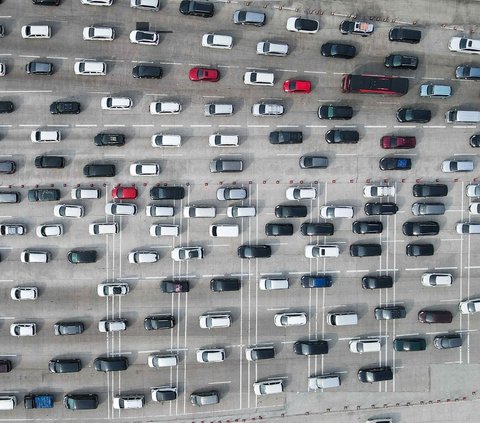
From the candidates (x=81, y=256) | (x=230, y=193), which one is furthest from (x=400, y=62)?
(x=81, y=256)

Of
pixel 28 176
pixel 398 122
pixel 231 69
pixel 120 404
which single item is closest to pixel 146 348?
pixel 120 404

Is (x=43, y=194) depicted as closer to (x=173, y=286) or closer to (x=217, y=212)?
(x=173, y=286)

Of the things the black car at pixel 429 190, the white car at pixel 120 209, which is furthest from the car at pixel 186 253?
the black car at pixel 429 190

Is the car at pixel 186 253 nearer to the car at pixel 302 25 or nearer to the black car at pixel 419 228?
the black car at pixel 419 228

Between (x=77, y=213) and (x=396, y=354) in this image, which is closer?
(x=77, y=213)

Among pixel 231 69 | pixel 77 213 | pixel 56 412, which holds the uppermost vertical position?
pixel 231 69

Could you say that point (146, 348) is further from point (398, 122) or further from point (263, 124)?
point (398, 122)
